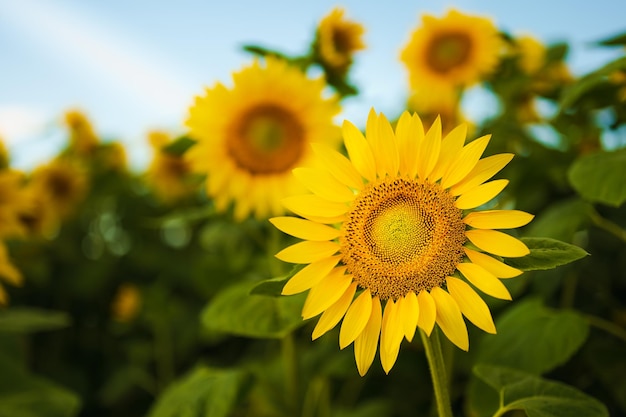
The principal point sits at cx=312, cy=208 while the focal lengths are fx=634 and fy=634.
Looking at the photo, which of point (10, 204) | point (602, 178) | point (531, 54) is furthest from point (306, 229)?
point (531, 54)

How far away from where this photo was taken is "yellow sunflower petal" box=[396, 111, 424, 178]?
1.87 ft

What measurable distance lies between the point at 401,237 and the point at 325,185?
0.08 meters

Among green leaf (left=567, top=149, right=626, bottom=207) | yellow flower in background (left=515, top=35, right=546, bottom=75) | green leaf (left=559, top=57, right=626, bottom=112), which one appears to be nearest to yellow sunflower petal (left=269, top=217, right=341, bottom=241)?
green leaf (left=567, top=149, right=626, bottom=207)

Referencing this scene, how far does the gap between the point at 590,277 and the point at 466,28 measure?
2.45 ft

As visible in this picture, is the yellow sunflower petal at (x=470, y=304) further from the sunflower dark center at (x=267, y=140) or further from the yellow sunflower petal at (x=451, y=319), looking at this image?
the sunflower dark center at (x=267, y=140)

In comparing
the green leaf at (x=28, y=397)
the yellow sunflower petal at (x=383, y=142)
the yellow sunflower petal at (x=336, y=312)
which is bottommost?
the green leaf at (x=28, y=397)

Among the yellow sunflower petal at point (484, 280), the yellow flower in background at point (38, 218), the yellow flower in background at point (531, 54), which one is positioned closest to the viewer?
the yellow sunflower petal at point (484, 280)

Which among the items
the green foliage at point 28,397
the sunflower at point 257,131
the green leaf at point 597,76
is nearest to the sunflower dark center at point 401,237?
the green leaf at point 597,76

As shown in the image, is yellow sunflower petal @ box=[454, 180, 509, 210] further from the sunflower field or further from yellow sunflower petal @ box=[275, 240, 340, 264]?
yellow sunflower petal @ box=[275, 240, 340, 264]

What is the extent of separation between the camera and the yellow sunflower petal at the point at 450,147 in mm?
561

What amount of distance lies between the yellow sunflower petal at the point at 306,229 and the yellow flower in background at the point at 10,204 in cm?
101

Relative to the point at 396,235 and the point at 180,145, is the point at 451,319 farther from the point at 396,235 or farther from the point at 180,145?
the point at 180,145

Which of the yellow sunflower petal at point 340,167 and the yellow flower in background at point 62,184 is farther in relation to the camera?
the yellow flower in background at point 62,184

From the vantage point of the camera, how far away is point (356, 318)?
1.86 feet
